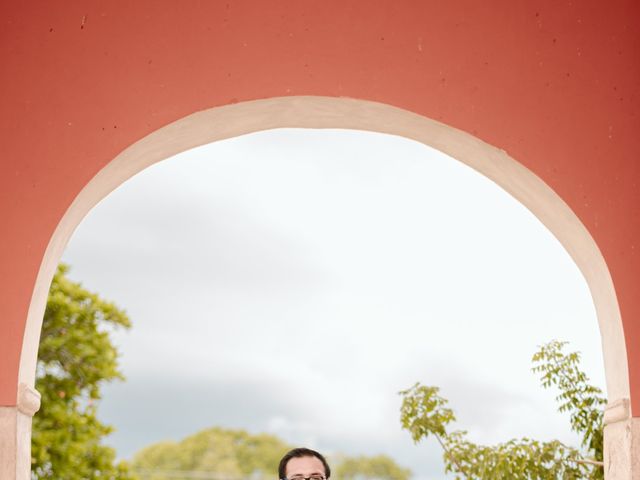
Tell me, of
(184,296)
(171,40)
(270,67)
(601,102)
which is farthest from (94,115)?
(184,296)

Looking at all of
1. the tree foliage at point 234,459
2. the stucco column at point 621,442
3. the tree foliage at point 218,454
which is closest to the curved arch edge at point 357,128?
the stucco column at point 621,442

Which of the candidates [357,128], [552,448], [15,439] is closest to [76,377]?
[552,448]

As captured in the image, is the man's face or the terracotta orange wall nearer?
the man's face

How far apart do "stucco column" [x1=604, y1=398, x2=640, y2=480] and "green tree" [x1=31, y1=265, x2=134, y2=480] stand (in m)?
4.75

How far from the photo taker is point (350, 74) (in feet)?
11.5

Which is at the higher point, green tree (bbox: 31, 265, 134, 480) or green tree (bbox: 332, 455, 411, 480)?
green tree (bbox: 332, 455, 411, 480)

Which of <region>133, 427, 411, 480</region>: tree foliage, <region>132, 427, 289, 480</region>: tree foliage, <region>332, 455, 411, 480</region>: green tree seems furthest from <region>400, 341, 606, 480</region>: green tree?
<region>332, 455, 411, 480</region>: green tree

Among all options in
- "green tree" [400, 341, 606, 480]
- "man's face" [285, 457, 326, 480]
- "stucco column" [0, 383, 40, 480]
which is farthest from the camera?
"green tree" [400, 341, 606, 480]

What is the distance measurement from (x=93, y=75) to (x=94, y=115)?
0.14 metres

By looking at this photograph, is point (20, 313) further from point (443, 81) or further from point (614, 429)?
point (614, 429)

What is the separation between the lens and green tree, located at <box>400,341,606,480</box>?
455 cm

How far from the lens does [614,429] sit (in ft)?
10.9

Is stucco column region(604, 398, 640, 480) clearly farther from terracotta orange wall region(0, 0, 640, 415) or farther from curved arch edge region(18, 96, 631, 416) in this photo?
terracotta orange wall region(0, 0, 640, 415)

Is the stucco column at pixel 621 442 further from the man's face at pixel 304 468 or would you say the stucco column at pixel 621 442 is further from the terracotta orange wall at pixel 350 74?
the man's face at pixel 304 468
